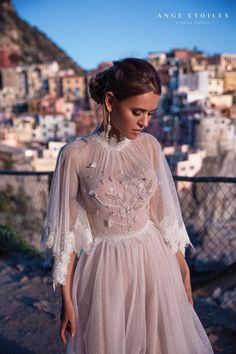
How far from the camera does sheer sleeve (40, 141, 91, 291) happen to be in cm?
164

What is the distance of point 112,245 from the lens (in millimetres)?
1686

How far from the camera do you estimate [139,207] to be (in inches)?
67.6

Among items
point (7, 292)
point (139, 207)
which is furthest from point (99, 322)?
point (7, 292)

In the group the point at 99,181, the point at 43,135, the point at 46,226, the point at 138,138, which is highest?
the point at 138,138

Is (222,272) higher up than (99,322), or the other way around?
(99,322)

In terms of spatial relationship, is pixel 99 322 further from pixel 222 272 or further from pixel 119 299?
pixel 222 272

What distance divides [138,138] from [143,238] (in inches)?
20.6

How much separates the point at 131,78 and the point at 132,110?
5.5 inches

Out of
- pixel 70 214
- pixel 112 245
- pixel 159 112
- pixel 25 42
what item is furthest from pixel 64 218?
pixel 25 42

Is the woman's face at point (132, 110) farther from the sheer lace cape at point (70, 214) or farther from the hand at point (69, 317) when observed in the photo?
the hand at point (69, 317)

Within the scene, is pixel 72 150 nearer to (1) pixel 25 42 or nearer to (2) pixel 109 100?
(2) pixel 109 100

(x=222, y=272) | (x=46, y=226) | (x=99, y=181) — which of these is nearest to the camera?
(x=99, y=181)

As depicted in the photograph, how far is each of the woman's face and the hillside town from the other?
21.2 meters

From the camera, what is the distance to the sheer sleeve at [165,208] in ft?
6.02
